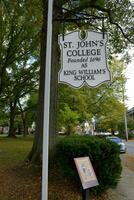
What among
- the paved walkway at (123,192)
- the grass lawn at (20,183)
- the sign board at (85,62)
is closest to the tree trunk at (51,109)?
the grass lawn at (20,183)

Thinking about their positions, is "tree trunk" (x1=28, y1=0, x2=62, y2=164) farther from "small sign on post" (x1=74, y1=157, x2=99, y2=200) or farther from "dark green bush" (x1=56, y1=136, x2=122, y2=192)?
"small sign on post" (x1=74, y1=157, x2=99, y2=200)

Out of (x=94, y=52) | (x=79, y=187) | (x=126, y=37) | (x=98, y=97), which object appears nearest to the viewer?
(x=94, y=52)

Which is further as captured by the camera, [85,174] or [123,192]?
[123,192]

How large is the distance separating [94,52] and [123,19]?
7.79 m

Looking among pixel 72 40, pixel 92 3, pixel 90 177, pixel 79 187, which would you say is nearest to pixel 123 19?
pixel 92 3

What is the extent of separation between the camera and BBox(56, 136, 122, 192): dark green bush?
8180 millimetres

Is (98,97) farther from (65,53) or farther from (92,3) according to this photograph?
(65,53)

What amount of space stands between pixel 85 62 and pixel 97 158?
2483 mm

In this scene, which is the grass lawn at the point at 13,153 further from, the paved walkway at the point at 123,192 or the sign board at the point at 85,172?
the sign board at the point at 85,172

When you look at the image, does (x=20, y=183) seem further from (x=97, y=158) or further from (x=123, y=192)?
(x=123, y=192)

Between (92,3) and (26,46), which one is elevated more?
(26,46)

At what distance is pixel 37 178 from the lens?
945 cm

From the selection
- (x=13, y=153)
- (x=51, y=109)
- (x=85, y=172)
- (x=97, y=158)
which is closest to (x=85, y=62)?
(x=85, y=172)

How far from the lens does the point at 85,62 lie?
23.3ft
